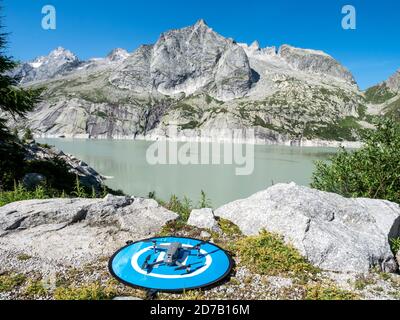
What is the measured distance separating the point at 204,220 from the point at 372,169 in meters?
12.6

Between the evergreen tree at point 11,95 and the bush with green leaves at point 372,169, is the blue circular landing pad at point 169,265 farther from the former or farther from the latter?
the evergreen tree at point 11,95

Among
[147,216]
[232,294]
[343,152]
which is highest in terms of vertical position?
[343,152]

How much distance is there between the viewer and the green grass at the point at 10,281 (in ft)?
26.3

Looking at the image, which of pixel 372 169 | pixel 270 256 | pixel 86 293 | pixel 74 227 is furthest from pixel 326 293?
pixel 372 169

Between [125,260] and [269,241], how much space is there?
15.6 feet

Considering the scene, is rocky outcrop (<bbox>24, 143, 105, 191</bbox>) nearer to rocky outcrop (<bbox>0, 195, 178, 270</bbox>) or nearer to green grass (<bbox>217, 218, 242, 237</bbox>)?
rocky outcrop (<bbox>0, 195, 178, 270</bbox>)

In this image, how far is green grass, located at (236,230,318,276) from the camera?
9367mm

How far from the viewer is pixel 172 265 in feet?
29.9

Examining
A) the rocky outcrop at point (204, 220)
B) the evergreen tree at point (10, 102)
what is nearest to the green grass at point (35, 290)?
the rocky outcrop at point (204, 220)

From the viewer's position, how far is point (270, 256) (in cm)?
980

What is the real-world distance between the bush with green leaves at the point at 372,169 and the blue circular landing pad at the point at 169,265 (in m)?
12.1

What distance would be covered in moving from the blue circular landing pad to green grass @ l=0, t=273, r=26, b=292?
92.4 inches

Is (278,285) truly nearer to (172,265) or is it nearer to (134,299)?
(172,265)
